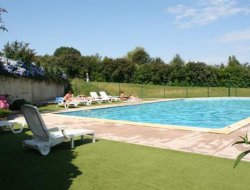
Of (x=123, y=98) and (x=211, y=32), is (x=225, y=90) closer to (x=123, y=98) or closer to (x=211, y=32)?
(x=211, y=32)

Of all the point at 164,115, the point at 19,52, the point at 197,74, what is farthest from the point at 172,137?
the point at 197,74

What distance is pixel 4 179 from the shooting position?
5094 mm

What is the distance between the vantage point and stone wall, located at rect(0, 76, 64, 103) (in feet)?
62.6

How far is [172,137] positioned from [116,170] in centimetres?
346

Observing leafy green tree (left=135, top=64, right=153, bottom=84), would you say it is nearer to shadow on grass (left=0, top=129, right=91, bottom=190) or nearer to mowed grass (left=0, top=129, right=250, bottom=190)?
shadow on grass (left=0, top=129, right=91, bottom=190)

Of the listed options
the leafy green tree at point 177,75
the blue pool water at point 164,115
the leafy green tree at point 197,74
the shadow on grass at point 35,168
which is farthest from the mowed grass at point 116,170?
the leafy green tree at point 197,74

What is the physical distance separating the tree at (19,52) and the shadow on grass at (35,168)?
14420 millimetres

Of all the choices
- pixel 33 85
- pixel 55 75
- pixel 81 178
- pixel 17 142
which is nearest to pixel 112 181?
Answer: pixel 81 178

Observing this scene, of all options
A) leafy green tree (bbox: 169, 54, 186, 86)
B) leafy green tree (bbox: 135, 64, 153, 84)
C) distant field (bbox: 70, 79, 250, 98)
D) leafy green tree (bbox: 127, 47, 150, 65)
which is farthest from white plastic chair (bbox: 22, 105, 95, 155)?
leafy green tree (bbox: 127, 47, 150, 65)

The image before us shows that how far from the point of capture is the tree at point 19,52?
2150cm

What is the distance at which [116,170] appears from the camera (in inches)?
221

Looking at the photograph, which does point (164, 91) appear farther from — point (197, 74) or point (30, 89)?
point (30, 89)

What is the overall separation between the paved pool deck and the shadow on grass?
5.31 ft

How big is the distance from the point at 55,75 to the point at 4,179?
19.9 meters
